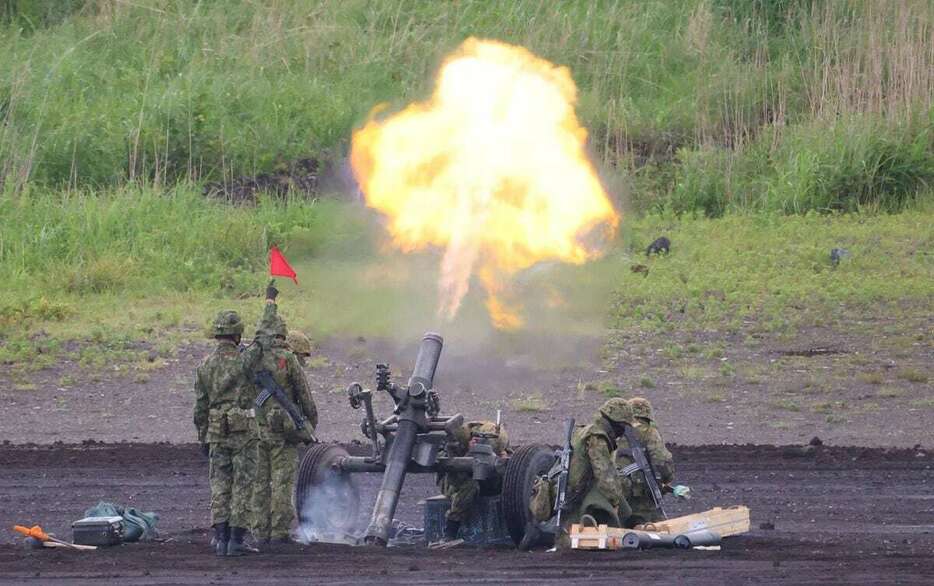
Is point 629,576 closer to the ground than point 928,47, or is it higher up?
closer to the ground

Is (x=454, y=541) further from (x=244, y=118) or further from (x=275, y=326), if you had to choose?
(x=244, y=118)

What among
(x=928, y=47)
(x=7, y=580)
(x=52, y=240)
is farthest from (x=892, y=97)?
(x=7, y=580)

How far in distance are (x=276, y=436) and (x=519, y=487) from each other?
5.63ft

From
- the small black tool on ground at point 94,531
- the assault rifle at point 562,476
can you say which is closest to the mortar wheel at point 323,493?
the small black tool on ground at point 94,531

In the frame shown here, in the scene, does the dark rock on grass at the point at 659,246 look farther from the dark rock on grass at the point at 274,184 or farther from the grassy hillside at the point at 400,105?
the dark rock on grass at the point at 274,184

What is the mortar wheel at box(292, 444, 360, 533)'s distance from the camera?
12.1 meters

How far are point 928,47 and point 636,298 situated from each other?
620 cm

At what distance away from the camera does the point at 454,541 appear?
461 inches

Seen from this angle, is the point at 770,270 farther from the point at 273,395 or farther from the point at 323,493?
the point at 273,395

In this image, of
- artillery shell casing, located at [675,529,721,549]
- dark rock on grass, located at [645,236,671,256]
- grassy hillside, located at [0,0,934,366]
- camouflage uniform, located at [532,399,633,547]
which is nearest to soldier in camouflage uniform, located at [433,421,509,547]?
camouflage uniform, located at [532,399,633,547]

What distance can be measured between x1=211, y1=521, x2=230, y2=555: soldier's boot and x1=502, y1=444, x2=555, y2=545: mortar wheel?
6.19ft

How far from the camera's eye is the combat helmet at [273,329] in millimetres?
11633

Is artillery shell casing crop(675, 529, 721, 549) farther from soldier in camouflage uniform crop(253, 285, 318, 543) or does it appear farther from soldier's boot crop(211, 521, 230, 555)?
soldier's boot crop(211, 521, 230, 555)

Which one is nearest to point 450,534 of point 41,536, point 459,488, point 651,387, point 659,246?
point 459,488
